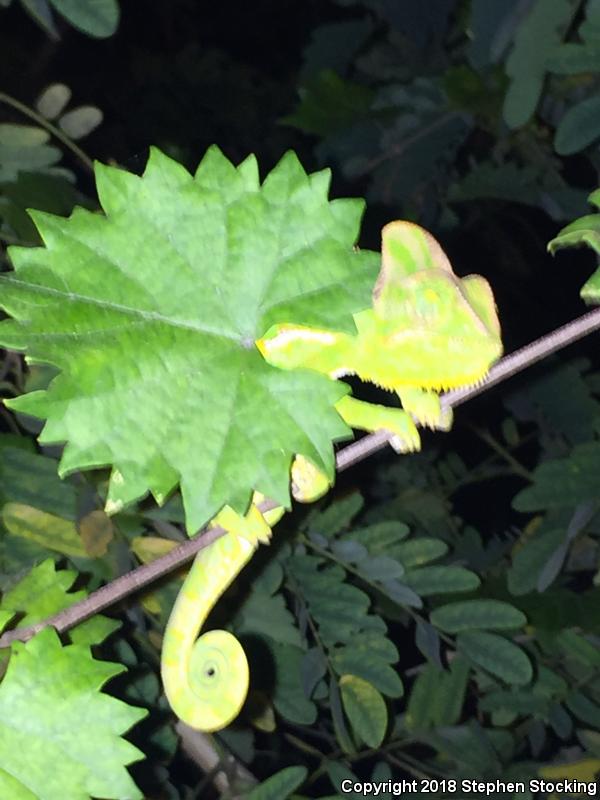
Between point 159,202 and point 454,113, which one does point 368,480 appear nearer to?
point 454,113

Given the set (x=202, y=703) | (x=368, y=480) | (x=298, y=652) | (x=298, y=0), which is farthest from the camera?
(x=298, y=0)

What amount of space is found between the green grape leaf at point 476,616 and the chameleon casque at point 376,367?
23.6 inches

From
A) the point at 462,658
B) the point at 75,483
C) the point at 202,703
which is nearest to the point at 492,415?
the point at 462,658

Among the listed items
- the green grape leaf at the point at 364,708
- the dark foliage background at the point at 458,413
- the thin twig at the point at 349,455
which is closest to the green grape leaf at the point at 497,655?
the dark foliage background at the point at 458,413

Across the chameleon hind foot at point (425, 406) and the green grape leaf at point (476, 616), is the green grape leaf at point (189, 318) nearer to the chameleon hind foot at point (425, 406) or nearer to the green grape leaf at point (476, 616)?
the chameleon hind foot at point (425, 406)

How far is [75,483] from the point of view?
1506 millimetres

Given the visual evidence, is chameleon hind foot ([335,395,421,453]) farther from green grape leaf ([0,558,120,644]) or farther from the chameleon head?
green grape leaf ([0,558,120,644])

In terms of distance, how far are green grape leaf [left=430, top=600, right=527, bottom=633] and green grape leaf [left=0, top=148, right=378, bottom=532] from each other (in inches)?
31.0

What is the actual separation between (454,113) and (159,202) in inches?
59.6

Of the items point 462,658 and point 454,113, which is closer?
point 462,658

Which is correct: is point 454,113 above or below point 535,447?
above

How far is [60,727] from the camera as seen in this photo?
37.6 inches

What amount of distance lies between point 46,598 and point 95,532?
0.27 meters

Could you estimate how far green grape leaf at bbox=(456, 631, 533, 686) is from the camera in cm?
152
